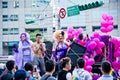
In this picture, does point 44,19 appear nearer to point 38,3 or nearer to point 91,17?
point 38,3

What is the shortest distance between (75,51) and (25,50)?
57.3 inches

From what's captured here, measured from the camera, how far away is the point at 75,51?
1249cm

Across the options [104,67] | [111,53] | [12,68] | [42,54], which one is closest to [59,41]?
[42,54]

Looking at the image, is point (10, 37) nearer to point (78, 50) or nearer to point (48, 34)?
point (48, 34)

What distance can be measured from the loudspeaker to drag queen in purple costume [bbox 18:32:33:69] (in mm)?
1120

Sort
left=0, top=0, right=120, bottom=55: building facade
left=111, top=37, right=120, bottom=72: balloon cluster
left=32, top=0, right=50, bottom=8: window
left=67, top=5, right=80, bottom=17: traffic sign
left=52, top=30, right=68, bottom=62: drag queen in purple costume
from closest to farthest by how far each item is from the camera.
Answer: left=52, top=30, right=68, bottom=62: drag queen in purple costume
left=111, top=37, right=120, bottom=72: balloon cluster
left=67, top=5, right=80, bottom=17: traffic sign
left=0, top=0, right=120, bottom=55: building facade
left=32, top=0, right=50, bottom=8: window

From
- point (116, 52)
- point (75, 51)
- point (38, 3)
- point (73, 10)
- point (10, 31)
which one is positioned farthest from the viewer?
point (38, 3)

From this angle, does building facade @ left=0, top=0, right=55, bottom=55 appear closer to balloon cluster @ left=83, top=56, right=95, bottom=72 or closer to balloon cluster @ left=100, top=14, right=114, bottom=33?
balloon cluster @ left=100, top=14, right=114, bottom=33

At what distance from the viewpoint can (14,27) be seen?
62.5m

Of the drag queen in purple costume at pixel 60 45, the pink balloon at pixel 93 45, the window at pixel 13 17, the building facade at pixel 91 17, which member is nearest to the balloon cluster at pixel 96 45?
the pink balloon at pixel 93 45

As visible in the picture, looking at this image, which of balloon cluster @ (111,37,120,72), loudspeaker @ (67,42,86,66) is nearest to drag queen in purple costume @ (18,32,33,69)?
loudspeaker @ (67,42,86,66)

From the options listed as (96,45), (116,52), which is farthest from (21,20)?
(96,45)

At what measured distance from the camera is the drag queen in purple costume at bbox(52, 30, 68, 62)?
12075mm

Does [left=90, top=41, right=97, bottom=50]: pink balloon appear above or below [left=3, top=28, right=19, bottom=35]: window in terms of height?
above
